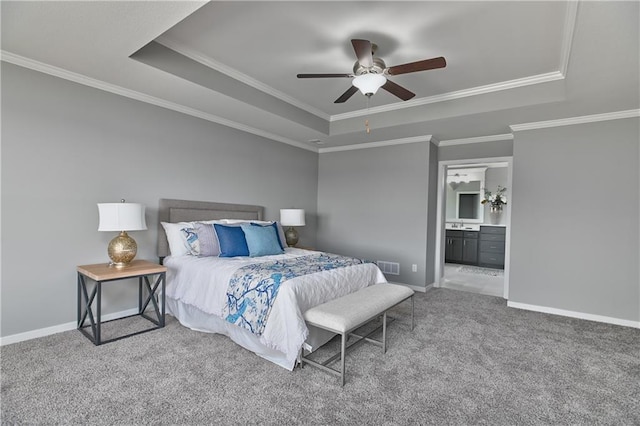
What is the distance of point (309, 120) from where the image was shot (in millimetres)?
4621

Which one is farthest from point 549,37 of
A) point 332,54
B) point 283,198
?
point 283,198

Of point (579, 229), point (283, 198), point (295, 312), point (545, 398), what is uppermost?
point (283, 198)

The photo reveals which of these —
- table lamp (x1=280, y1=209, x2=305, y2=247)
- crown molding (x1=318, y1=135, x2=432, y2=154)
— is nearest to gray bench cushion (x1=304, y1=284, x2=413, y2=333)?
table lamp (x1=280, y1=209, x2=305, y2=247)

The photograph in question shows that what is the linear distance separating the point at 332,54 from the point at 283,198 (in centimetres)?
281

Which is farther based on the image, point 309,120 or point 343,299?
point 309,120

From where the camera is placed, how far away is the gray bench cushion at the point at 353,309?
234cm

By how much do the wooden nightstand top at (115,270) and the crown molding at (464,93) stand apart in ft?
10.8

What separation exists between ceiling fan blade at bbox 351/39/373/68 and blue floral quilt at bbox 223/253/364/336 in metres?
1.82

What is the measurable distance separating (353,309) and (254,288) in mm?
818

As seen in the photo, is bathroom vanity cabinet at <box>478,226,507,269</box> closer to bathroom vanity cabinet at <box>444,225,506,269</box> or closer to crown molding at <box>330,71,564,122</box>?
bathroom vanity cabinet at <box>444,225,506,269</box>

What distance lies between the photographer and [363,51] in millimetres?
2447

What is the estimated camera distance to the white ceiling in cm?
221

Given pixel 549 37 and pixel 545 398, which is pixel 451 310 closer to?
pixel 545 398

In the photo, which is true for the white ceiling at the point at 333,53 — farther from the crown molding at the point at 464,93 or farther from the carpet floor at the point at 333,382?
the carpet floor at the point at 333,382
